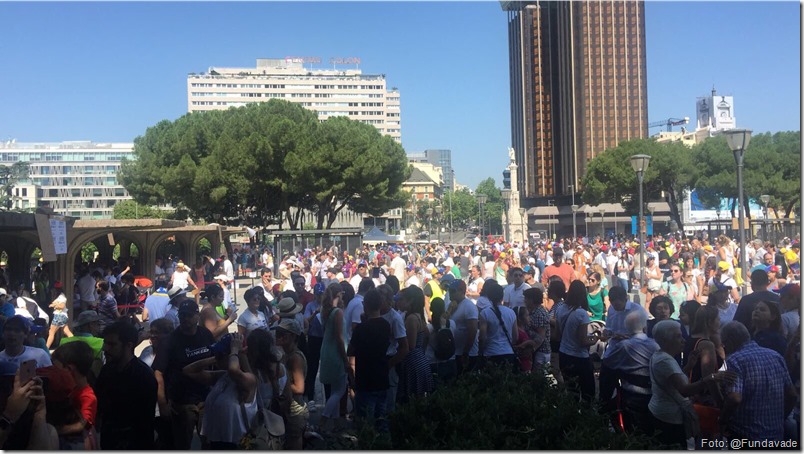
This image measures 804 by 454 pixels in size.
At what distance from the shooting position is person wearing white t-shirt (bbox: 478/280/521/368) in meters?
7.11

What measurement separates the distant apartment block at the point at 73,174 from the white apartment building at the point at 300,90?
68.6 ft

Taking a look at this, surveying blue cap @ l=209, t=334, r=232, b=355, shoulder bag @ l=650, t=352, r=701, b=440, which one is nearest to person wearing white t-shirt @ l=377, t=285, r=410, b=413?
blue cap @ l=209, t=334, r=232, b=355

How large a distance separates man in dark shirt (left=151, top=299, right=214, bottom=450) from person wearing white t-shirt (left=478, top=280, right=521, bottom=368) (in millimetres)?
2796

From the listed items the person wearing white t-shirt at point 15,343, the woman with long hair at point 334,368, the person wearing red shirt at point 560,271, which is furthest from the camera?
the person wearing red shirt at point 560,271

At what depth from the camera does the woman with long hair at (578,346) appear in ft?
22.3

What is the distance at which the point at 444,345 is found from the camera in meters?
7.00

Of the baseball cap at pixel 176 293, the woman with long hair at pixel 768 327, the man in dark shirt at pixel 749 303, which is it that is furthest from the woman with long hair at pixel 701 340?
the baseball cap at pixel 176 293

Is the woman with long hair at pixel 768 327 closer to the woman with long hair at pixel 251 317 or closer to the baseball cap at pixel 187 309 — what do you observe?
the baseball cap at pixel 187 309

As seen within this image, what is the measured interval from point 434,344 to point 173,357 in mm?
2624

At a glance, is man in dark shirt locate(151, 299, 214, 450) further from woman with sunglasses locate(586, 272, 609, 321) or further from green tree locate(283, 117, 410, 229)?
green tree locate(283, 117, 410, 229)

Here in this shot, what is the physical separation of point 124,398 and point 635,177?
203 feet

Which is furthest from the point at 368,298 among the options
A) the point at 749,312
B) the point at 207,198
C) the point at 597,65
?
the point at 597,65

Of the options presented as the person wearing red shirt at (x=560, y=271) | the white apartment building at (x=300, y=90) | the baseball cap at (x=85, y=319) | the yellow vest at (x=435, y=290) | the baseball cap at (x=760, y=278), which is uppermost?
the white apartment building at (x=300, y=90)

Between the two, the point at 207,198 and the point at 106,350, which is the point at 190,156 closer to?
the point at 207,198
